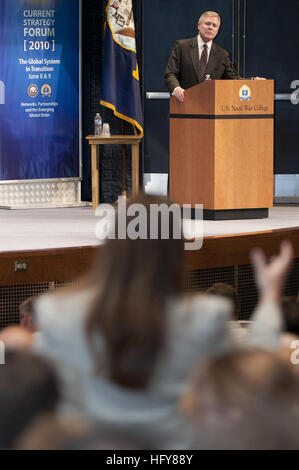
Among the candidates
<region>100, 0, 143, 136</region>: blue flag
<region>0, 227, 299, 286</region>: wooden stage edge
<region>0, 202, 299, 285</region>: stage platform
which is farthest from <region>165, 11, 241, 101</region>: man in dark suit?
<region>0, 227, 299, 286</region>: wooden stage edge

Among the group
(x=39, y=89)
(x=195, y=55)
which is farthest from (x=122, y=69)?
(x=195, y=55)

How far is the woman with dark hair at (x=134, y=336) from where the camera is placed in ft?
3.88

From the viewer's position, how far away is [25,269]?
418 centimetres

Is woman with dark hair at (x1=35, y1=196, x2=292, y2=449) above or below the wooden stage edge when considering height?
above

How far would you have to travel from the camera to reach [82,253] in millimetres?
4328

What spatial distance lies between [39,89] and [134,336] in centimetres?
647

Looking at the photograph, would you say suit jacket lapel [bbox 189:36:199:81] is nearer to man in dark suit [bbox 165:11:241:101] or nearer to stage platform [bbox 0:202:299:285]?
man in dark suit [bbox 165:11:241:101]

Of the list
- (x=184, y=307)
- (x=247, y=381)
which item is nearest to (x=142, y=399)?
(x=184, y=307)

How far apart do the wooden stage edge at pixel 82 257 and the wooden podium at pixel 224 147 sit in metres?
0.62

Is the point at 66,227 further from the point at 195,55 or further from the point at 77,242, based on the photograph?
the point at 195,55

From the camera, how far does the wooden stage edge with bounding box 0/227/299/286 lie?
13.6ft

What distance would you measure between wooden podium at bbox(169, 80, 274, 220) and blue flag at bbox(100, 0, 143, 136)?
5.06ft

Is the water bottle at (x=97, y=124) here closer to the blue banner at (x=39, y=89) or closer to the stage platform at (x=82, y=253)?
the blue banner at (x=39, y=89)
